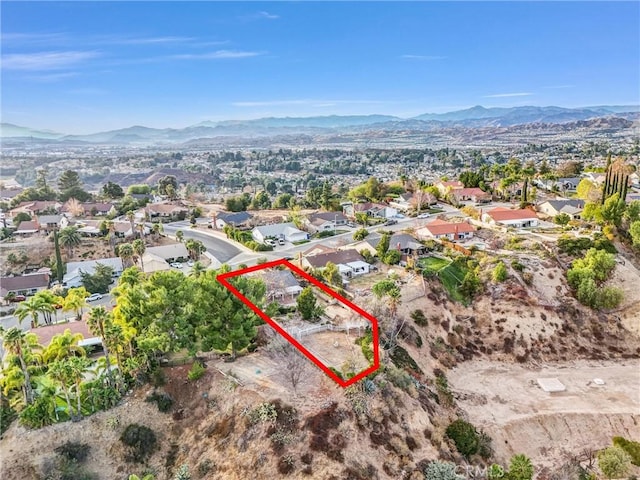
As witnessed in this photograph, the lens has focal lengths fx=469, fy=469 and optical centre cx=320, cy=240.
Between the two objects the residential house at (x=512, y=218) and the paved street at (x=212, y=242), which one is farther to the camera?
the residential house at (x=512, y=218)

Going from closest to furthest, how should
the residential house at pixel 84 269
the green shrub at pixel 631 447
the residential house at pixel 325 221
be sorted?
the green shrub at pixel 631 447, the residential house at pixel 84 269, the residential house at pixel 325 221

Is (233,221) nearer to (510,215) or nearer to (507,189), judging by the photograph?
(510,215)

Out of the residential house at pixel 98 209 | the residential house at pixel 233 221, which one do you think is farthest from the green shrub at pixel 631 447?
the residential house at pixel 98 209

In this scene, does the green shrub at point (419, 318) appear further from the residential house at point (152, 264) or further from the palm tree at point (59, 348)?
the residential house at point (152, 264)

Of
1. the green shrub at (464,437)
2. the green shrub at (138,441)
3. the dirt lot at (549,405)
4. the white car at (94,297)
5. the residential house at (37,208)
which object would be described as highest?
the residential house at (37,208)

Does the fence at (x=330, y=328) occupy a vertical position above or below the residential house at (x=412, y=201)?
below

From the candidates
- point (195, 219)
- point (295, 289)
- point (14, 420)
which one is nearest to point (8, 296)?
point (14, 420)

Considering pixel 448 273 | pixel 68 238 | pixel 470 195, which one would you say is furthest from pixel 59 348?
pixel 470 195

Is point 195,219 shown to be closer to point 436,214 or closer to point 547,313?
point 436,214
